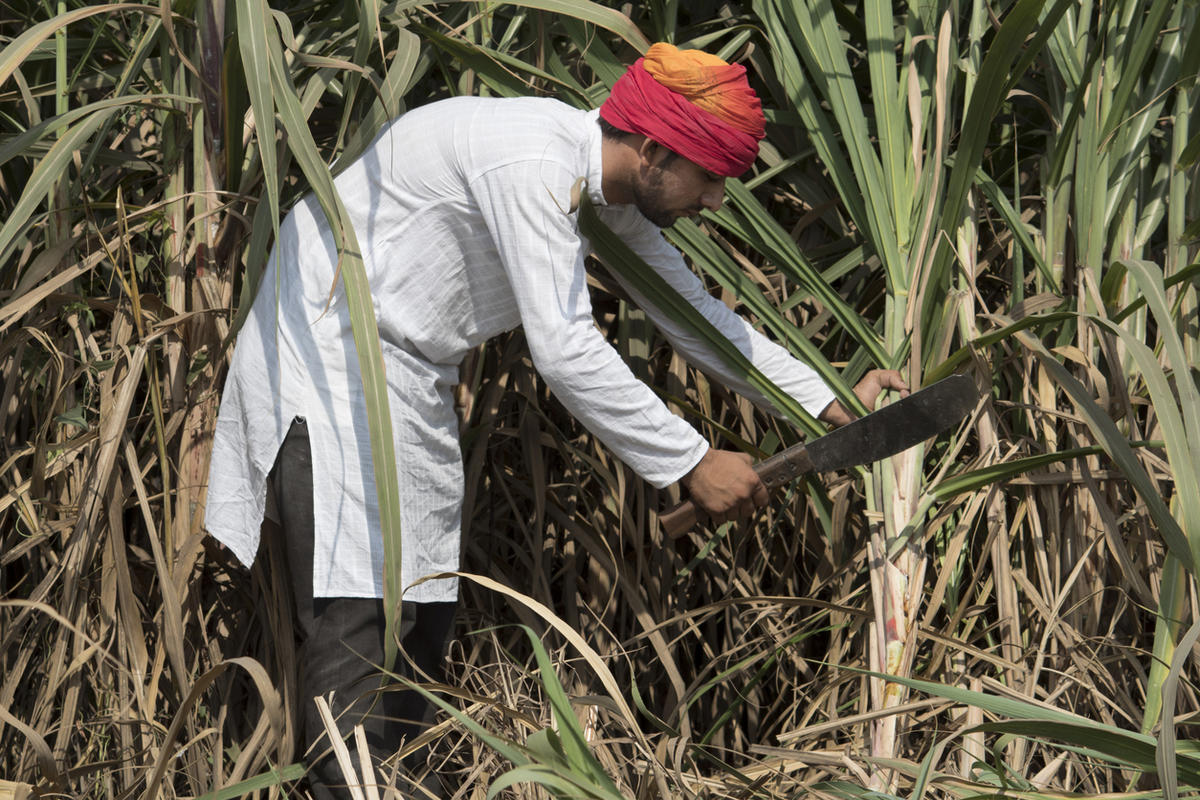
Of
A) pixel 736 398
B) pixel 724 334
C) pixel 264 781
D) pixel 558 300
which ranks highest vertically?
pixel 558 300

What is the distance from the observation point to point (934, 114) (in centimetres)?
153

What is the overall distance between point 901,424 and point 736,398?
1.35 feet

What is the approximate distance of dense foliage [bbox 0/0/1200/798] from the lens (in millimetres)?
1358

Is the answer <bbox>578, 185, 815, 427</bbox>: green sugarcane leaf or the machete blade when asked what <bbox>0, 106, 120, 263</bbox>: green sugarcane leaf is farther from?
the machete blade

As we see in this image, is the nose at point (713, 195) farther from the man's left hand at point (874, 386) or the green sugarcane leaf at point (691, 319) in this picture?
the man's left hand at point (874, 386)

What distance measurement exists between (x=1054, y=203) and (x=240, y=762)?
1198 mm

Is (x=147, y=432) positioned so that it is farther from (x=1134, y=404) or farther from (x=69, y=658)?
(x=1134, y=404)

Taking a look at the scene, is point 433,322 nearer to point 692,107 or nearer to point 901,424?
point 692,107

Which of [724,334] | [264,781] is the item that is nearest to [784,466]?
[724,334]

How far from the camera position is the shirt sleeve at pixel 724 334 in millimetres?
1507

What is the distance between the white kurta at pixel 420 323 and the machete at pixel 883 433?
0.12m

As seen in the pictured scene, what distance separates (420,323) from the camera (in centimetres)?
137

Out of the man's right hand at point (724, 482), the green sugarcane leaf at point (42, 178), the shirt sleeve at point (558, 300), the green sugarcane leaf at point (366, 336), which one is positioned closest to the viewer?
the green sugarcane leaf at point (366, 336)

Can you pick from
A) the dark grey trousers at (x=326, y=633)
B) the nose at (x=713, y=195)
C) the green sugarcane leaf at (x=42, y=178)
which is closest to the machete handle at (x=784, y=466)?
the nose at (x=713, y=195)
